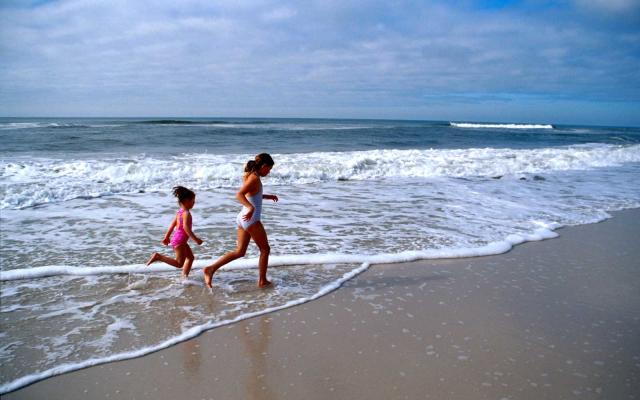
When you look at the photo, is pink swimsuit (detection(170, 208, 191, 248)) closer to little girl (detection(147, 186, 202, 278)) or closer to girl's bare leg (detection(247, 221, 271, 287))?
little girl (detection(147, 186, 202, 278))

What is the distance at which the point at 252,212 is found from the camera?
15.2 feet

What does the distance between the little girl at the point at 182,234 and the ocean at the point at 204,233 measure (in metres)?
0.21

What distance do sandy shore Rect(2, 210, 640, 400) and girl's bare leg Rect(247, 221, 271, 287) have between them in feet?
2.37

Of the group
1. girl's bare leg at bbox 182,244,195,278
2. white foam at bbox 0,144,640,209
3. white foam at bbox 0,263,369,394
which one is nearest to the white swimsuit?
girl's bare leg at bbox 182,244,195,278

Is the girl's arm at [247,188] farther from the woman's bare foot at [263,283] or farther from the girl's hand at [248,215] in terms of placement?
the woman's bare foot at [263,283]

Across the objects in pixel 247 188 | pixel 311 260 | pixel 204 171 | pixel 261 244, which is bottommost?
pixel 311 260

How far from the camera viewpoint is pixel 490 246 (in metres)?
6.34

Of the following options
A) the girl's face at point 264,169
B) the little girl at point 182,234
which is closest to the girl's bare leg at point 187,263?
the little girl at point 182,234

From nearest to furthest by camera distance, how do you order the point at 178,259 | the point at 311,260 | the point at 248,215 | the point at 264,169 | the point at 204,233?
the point at 264,169 → the point at 248,215 → the point at 178,259 → the point at 311,260 → the point at 204,233

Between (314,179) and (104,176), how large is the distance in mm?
5775

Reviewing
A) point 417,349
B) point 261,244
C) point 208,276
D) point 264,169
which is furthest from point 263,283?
point 417,349

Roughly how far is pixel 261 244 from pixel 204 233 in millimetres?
2470

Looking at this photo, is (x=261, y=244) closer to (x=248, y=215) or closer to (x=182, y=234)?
(x=248, y=215)

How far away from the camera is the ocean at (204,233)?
3.86 m
